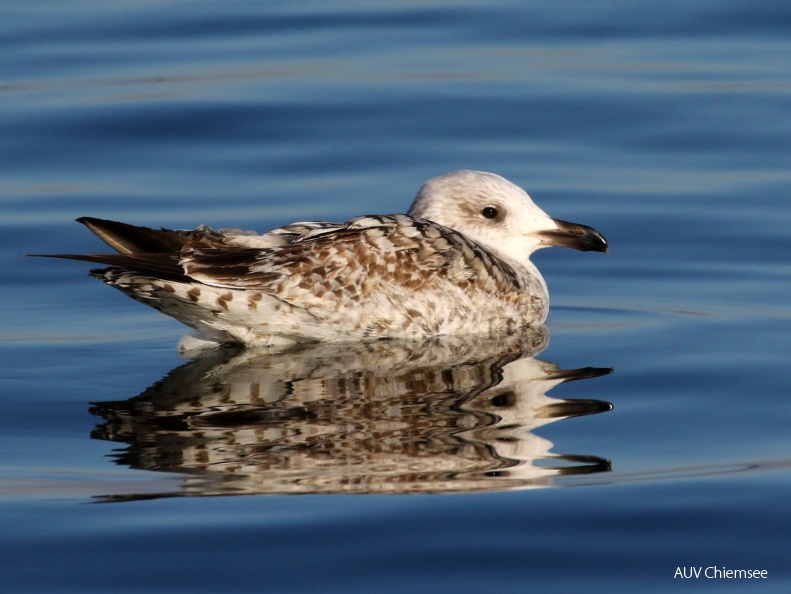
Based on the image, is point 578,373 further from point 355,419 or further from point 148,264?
point 148,264

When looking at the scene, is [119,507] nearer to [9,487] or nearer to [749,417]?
[9,487]

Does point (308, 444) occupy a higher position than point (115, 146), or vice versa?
point (115, 146)

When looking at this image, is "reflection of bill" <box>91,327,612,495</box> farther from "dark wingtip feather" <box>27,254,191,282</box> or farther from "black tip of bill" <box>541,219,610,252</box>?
"black tip of bill" <box>541,219,610,252</box>

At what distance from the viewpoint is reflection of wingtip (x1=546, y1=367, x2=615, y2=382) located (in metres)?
8.16

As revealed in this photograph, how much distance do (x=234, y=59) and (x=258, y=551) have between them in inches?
420

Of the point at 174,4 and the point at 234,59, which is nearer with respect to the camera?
the point at 234,59

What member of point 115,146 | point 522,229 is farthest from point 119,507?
point 115,146

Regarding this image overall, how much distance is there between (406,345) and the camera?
8.94 m

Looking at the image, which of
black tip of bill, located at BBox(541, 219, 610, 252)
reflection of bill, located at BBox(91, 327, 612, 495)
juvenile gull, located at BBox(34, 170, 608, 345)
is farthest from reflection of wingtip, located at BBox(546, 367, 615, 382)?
black tip of bill, located at BBox(541, 219, 610, 252)

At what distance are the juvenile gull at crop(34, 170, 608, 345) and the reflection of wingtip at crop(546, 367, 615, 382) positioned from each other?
1075 mm

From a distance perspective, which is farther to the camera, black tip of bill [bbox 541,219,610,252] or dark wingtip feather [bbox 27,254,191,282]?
black tip of bill [bbox 541,219,610,252]

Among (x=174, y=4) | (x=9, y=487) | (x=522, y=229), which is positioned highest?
(x=174, y=4)

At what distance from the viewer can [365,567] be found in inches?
217

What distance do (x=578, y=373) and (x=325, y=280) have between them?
157 cm
